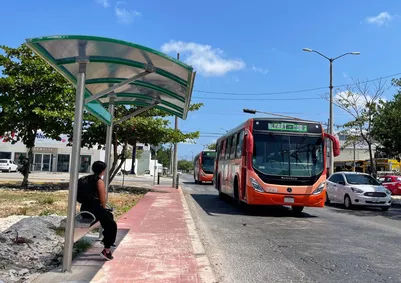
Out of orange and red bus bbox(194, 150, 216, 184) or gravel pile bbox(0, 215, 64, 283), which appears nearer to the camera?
gravel pile bbox(0, 215, 64, 283)

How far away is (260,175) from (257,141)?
1129 millimetres

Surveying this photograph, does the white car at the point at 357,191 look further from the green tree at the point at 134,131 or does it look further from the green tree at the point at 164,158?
the green tree at the point at 164,158

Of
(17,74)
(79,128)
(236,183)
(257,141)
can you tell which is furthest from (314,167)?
(17,74)

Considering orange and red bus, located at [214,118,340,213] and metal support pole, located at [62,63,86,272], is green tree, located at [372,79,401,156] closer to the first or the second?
orange and red bus, located at [214,118,340,213]

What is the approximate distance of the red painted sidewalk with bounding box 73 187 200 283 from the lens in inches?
217

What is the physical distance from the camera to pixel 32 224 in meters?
8.20

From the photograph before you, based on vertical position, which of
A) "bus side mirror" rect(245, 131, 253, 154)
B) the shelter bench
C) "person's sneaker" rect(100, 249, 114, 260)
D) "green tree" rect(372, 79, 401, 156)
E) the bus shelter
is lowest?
"person's sneaker" rect(100, 249, 114, 260)

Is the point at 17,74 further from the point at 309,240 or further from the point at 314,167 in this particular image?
the point at 309,240

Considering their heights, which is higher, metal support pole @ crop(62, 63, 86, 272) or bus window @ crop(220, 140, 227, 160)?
bus window @ crop(220, 140, 227, 160)

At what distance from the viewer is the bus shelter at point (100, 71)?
5375 mm

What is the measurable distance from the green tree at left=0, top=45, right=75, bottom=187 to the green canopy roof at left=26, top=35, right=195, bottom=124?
37.6 feet

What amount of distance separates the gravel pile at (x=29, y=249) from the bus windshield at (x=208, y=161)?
2673 cm

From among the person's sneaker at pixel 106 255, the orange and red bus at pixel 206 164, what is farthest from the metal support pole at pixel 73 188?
the orange and red bus at pixel 206 164

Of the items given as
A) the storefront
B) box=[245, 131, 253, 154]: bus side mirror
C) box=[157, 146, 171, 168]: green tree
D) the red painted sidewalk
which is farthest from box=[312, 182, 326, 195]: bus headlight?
box=[157, 146, 171, 168]: green tree
